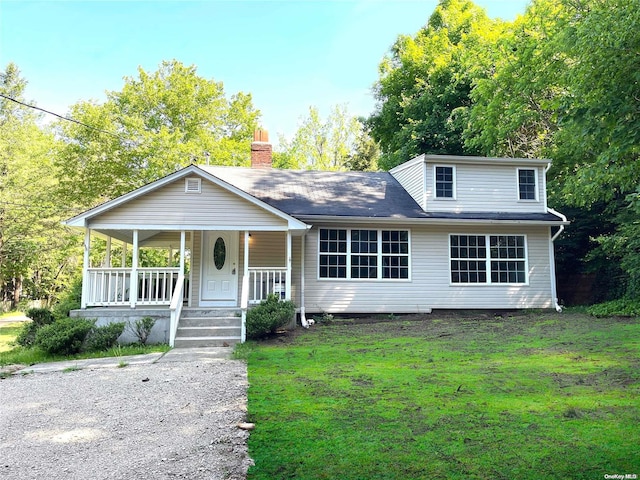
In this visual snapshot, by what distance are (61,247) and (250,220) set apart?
1983 cm

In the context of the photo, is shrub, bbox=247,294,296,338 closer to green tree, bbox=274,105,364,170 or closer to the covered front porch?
the covered front porch

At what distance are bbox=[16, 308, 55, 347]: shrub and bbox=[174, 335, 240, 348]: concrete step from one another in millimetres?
3040

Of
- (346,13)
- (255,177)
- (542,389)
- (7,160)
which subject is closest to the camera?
(542,389)

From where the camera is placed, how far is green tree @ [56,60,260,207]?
2414 cm

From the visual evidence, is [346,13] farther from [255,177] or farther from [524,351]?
[524,351]

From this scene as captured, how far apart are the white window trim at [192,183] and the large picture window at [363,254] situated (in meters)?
3.65

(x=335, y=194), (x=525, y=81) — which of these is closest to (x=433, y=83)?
(x=525, y=81)

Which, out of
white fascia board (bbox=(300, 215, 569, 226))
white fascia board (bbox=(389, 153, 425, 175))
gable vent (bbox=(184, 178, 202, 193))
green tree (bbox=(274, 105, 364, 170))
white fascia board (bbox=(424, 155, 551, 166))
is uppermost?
green tree (bbox=(274, 105, 364, 170))

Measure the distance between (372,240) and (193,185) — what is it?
5.20m

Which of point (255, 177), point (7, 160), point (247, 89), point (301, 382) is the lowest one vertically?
point (301, 382)

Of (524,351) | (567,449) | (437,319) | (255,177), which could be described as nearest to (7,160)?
(255,177)

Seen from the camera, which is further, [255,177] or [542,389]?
[255,177]

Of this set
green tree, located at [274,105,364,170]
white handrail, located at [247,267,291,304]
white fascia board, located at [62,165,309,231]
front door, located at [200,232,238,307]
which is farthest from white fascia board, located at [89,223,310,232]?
green tree, located at [274,105,364,170]

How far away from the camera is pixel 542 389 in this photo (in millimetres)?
5234
